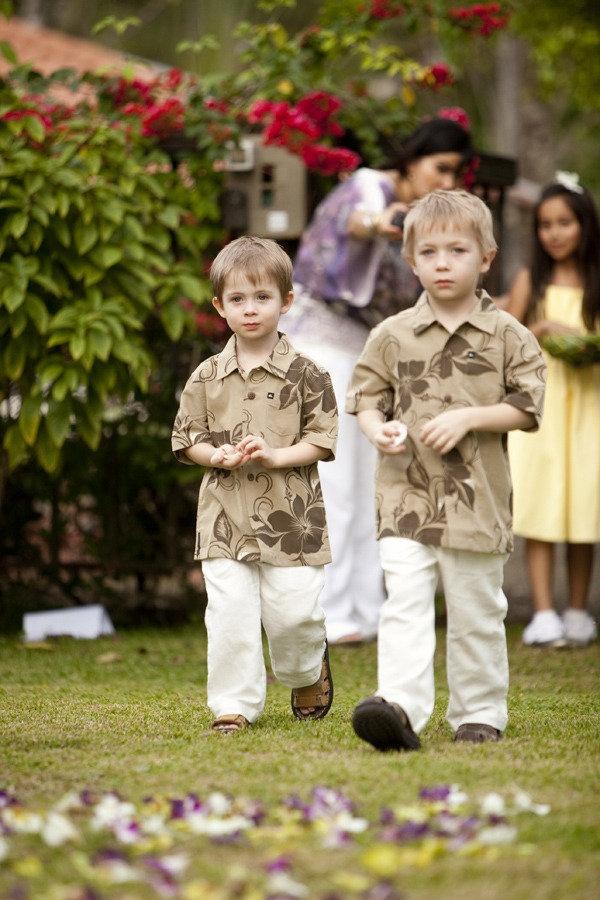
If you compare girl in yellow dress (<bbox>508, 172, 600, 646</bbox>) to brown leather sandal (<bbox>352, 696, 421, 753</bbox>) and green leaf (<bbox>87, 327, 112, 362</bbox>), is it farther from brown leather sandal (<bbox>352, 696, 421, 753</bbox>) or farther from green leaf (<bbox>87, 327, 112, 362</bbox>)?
brown leather sandal (<bbox>352, 696, 421, 753</bbox>)

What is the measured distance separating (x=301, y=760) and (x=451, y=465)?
2.76ft

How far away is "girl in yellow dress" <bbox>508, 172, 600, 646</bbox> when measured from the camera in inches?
238

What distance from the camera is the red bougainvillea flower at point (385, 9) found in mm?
7174

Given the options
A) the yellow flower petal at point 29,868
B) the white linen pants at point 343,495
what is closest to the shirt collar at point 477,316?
the yellow flower petal at point 29,868

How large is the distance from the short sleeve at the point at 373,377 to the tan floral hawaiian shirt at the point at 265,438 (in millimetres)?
186

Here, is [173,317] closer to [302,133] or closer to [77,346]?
[77,346]

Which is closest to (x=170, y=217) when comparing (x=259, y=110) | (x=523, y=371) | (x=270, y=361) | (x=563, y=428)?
(x=259, y=110)

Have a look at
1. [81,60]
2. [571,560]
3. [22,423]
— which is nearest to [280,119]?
[22,423]

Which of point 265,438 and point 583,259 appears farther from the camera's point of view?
point 583,259

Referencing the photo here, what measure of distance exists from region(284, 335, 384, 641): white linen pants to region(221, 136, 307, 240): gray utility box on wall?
2.88ft

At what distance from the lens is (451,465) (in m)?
3.73

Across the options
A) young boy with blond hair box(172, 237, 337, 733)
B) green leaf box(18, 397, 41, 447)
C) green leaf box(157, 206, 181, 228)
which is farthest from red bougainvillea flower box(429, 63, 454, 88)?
young boy with blond hair box(172, 237, 337, 733)

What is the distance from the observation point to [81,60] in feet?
46.0

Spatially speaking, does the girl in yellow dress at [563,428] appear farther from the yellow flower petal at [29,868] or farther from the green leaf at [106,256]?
the yellow flower petal at [29,868]
